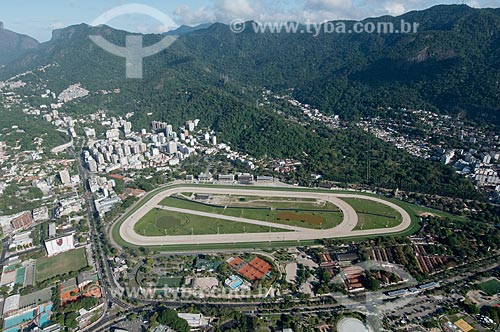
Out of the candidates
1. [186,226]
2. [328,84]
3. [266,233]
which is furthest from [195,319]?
[328,84]

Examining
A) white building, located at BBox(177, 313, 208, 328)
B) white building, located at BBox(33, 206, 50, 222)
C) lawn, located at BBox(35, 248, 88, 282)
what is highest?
white building, located at BBox(33, 206, 50, 222)

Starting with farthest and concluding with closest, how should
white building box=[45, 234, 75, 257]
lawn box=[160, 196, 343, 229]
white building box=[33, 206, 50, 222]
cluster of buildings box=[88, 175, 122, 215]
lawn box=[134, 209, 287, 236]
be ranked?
cluster of buildings box=[88, 175, 122, 215] → white building box=[33, 206, 50, 222] → lawn box=[160, 196, 343, 229] → lawn box=[134, 209, 287, 236] → white building box=[45, 234, 75, 257]

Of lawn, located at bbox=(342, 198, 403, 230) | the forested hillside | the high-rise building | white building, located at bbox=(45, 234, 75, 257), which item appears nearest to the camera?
white building, located at bbox=(45, 234, 75, 257)

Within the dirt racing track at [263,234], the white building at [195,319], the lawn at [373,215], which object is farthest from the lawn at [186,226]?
the white building at [195,319]

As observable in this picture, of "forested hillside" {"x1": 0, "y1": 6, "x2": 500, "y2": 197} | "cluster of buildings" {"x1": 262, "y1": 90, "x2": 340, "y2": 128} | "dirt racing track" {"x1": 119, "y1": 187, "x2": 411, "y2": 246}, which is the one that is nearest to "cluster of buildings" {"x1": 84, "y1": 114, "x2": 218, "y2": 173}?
"forested hillside" {"x1": 0, "y1": 6, "x2": 500, "y2": 197}

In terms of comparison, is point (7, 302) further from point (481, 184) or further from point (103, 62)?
point (103, 62)

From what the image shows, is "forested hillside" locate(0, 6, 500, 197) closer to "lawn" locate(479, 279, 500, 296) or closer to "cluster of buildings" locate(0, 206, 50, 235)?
"lawn" locate(479, 279, 500, 296)

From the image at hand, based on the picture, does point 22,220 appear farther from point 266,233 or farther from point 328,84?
point 328,84
